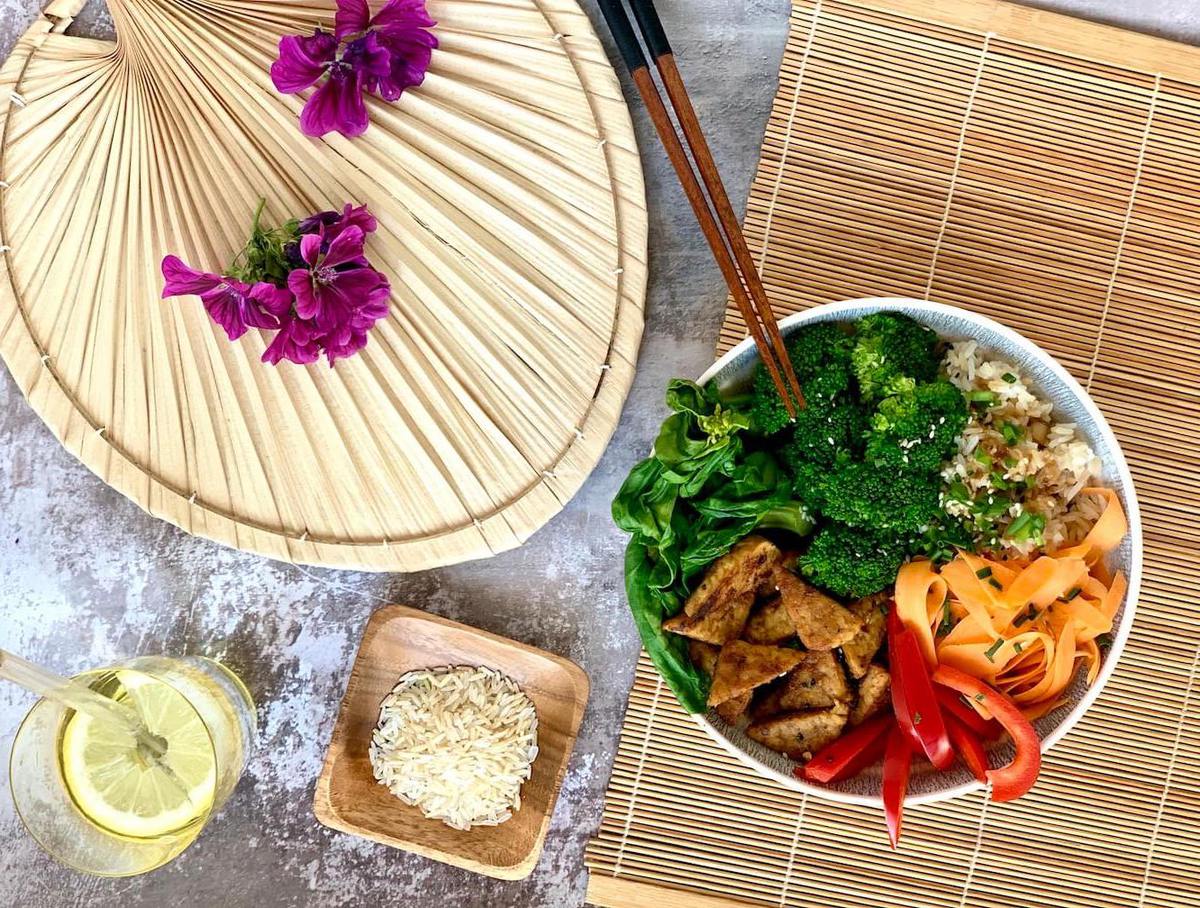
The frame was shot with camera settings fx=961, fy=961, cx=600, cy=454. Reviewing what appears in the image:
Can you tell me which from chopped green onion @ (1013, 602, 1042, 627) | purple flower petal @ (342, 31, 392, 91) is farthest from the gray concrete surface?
chopped green onion @ (1013, 602, 1042, 627)

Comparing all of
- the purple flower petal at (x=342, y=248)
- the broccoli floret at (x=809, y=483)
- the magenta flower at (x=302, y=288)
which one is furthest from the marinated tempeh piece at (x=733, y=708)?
the purple flower petal at (x=342, y=248)

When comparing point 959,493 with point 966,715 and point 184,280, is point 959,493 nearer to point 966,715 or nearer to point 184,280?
point 966,715

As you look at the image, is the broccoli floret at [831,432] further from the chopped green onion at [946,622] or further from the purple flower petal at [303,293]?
the purple flower petal at [303,293]

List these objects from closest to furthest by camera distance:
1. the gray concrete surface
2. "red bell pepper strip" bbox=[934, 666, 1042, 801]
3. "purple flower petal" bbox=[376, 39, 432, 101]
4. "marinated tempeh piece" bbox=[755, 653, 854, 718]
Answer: "red bell pepper strip" bbox=[934, 666, 1042, 801] < "marinated tempeh piece" bbox=[755, 653, 854, 718] < "purple flower petal" bbox=[376, 39, 432, 101] < the gray concrete surface

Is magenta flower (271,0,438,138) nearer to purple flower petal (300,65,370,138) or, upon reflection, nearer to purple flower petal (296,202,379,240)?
purple flower petal (300,65,370,138)

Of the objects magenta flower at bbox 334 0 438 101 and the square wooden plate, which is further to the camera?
the square wooden plate

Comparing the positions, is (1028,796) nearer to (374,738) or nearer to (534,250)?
(374,738)

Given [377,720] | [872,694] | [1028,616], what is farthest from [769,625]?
[377,720]
